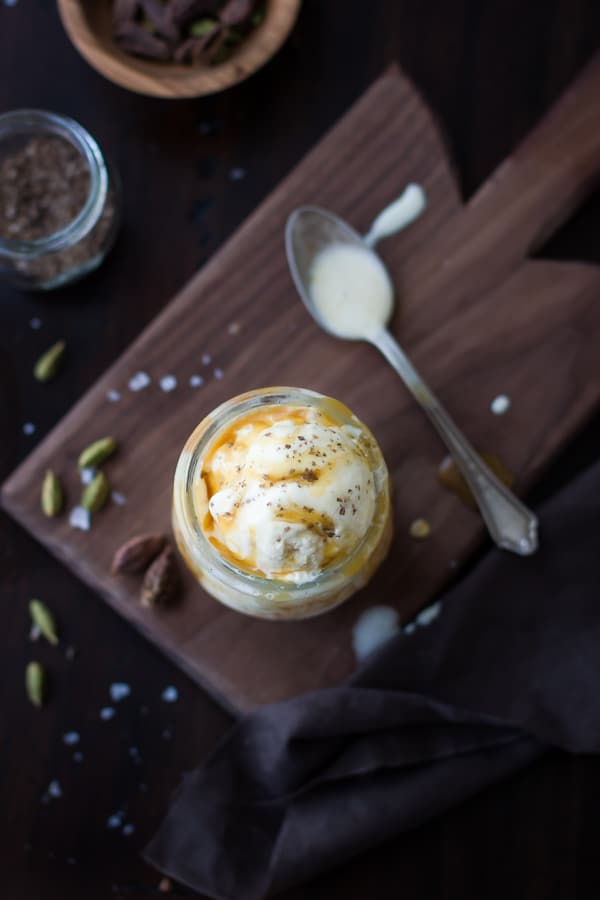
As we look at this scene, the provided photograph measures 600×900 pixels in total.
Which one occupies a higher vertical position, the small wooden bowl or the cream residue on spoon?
the small wooden bowl

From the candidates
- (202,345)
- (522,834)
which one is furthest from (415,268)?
(522,834)

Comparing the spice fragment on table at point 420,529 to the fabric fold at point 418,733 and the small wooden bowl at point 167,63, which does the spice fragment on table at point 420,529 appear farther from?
the small wooden bowl at point 167,63

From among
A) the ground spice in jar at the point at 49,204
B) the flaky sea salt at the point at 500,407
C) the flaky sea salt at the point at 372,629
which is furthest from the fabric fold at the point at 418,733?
the ground spice in jar at the point at 49,204

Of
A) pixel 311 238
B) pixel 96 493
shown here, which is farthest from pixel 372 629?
pixel 311 238

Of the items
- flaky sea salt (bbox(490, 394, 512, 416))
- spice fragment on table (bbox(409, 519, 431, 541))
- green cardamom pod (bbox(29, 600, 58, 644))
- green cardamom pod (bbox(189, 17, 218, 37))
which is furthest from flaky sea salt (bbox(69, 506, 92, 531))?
green cardamom pod (bbox(189, 17, 218, 37))

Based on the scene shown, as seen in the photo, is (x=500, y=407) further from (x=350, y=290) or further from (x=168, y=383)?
(x=168, y=383)

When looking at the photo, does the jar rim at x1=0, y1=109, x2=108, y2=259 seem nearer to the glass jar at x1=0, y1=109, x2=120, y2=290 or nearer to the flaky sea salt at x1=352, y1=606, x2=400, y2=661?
the glass jar at x1=0, y1=109, x2=120, y2=290
